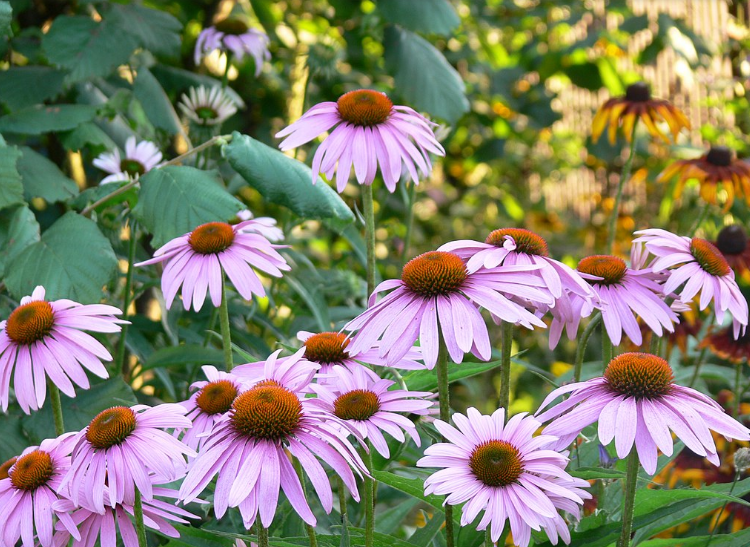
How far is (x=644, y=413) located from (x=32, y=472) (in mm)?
547

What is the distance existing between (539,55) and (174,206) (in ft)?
9.70

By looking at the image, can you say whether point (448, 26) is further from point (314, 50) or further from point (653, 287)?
point (653, 287)

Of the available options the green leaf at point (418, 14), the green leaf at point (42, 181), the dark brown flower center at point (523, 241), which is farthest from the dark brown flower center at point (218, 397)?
the green leaf at point (418, 14)

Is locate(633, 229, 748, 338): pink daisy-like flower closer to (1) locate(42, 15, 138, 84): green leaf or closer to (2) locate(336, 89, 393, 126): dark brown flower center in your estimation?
(2) locate(336, 89, 393, 126): dark brown flower center

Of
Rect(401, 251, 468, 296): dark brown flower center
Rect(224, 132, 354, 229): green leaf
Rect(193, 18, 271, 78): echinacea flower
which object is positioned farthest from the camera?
Rect(193, 18, 271, 78): echinacea flower

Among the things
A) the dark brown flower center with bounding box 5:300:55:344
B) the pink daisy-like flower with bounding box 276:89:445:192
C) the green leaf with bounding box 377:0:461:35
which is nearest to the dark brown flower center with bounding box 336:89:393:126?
the pink daisy-like flower with bounding box 276:89:445:192

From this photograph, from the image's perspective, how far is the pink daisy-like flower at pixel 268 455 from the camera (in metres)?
0.65

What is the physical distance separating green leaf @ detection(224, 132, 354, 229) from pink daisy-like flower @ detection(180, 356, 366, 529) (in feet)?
1.61

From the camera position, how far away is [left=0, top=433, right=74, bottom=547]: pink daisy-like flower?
77 cm

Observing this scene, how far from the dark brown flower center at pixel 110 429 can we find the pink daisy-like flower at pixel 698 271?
1.81ft

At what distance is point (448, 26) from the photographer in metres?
2.22

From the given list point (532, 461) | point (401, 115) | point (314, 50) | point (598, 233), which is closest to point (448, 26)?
point (314, 50)

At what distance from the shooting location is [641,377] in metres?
0.72

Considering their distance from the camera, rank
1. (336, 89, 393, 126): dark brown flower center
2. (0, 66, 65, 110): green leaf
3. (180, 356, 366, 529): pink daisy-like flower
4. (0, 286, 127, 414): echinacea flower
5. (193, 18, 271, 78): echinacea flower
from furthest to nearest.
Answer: (193, 18, 271, 78): echinacea flower → (0, 66, 65, 110): green leaf → (336, 89, 393, 126): dark brown flower center → (0, 286, 127, 414): echinacea flower → (180, 356, 366, 529): pink daisy-like flower
